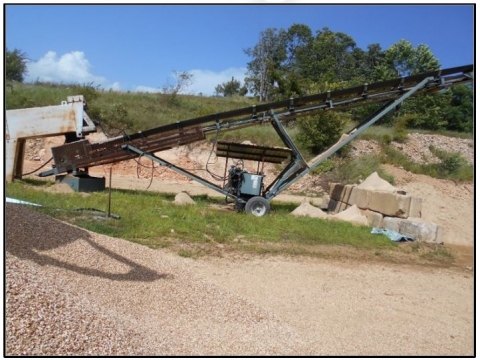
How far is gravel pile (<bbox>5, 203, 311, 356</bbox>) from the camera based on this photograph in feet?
12.1

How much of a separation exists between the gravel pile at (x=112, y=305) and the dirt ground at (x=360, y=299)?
50cm

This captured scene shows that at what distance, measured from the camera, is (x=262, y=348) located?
13.9ft

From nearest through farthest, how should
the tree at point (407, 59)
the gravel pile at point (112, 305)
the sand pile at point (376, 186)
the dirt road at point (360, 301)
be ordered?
the gravel pile at point (112, 305) < the dirt road at point (360, 301) < the sand pile at point (376, 186) < the tree at point (407, 59)

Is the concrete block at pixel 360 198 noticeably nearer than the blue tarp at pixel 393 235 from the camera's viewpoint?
No

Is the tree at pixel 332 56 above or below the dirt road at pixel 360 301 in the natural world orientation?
above

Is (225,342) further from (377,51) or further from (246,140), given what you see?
(377,51)

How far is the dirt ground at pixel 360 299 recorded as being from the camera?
511 cm

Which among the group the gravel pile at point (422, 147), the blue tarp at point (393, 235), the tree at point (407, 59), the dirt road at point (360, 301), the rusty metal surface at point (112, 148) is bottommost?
the dirt road at point (360, 301)

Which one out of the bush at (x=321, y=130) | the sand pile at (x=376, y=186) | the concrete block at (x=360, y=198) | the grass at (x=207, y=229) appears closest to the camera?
the grass at (x=207, y=229)

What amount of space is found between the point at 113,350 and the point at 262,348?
1.31 m

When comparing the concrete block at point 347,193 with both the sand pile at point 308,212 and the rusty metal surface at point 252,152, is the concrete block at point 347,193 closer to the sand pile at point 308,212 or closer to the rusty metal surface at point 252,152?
the sand pile at point 308,212

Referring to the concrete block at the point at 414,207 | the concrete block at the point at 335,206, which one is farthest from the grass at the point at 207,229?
the concrete block at the point at 335,206

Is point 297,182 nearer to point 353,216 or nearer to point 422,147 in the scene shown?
point 353,216

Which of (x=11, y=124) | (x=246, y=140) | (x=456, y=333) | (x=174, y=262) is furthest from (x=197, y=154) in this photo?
(x=456, y=333)
